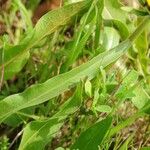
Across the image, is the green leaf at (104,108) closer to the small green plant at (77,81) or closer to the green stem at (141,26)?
the small green plant at (77,81)

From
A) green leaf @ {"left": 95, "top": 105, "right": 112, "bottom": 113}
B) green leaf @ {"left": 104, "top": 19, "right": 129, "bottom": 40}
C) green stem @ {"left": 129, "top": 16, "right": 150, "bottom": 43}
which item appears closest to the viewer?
green leaf @ {"left": 95, "top": 105, "right": 112, "bottom": 113}

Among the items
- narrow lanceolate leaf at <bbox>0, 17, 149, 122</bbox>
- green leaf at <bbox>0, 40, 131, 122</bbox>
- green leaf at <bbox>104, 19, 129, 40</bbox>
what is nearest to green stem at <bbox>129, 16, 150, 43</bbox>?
narrow lanceolate leaf at <bbox>0, 17, 149, 122</bbox>

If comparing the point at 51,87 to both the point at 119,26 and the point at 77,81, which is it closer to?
the point at 77,81

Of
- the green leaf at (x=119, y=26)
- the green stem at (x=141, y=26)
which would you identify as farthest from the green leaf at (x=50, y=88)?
the green leaf at (x=119, y=26)

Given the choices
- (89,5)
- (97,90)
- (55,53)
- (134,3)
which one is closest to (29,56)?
(55,53)

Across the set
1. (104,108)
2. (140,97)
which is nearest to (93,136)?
(104,108)

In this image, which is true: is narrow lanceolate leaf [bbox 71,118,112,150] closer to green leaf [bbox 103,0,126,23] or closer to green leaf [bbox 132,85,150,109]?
green leaf [bbox 132,85,150,109]
